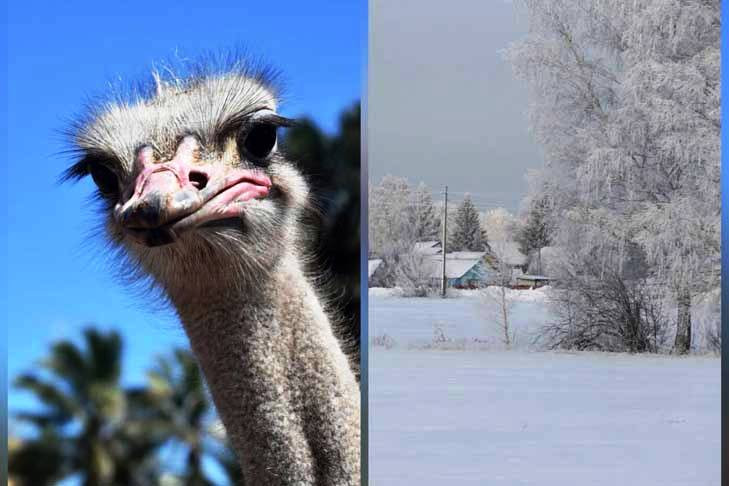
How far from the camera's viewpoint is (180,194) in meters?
2.73

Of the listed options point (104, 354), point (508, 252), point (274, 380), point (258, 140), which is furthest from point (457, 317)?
point (104, 354)

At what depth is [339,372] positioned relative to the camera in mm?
3090

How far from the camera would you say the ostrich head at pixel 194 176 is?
110 inches

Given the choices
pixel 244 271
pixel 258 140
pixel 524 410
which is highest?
pixel 258 140

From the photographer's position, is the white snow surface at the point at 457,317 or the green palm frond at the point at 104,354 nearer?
the green palm frond at the point at 104,354

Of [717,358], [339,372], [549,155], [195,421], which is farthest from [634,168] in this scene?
[195,421]

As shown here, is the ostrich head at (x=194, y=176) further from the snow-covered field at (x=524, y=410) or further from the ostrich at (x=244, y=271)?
the snow-covered field at (x=524, y=410)

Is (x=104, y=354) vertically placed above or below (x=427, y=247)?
below

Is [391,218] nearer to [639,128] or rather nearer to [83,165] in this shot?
[639,128]

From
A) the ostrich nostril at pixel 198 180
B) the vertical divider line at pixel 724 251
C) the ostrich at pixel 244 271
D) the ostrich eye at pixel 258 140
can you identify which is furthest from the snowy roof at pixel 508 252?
the ostrich nostril at pixel 198 180

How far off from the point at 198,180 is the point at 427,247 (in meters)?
1.28

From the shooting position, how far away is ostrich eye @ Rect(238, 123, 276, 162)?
9.70 ft

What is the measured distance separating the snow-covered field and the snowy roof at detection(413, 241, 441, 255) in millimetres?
177

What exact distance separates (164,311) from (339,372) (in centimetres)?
52
